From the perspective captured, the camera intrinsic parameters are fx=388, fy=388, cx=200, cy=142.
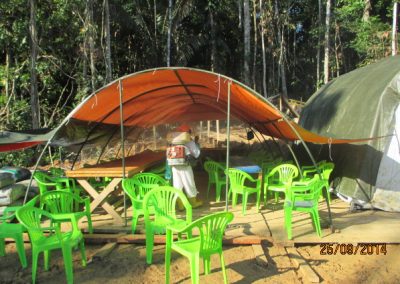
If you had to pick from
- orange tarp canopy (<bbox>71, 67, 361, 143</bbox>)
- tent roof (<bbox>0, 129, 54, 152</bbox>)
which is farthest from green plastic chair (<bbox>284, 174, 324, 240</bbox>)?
tent roof (<bbox>0, 129, 54, 152</bbox>)

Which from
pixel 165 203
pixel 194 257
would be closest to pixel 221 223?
pixel 194 257

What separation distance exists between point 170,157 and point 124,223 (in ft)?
4.79

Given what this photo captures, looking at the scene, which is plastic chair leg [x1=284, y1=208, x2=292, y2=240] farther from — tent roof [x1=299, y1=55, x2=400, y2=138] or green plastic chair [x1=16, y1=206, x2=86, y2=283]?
tent roof [x1=299, y1=55, x2=400, y2=138]

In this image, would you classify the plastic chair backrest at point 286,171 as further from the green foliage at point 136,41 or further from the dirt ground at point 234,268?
the green foliage at point 136,41

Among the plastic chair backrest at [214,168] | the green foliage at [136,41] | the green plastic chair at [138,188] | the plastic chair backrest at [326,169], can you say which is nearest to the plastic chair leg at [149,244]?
the green plastic chair at [138,188]

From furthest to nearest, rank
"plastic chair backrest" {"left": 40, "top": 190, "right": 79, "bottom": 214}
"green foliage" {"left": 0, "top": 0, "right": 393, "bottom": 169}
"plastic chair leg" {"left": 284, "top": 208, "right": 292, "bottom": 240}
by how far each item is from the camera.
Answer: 1. "green foliage" {"left": 0, "top": 0, "right": 393, "bottom": 169}
2. "plastic chair leg" {"left": 284, "top": 208, "right": 292, "bottom": 240}
3. "plastic chair backrest" {"left": 40, "top": 190, "right": 79, "bottom": 214}

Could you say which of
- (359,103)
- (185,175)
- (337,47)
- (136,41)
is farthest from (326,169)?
(337,47)

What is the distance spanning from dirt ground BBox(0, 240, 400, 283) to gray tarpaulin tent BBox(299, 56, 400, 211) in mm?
2266

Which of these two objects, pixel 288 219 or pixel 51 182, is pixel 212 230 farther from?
pixel 51 182

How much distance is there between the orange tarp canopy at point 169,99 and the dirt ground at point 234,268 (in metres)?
1.99

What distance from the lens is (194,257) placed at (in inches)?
147

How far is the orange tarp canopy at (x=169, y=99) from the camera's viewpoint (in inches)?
242

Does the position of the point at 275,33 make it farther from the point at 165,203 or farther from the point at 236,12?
the point at 165,203
